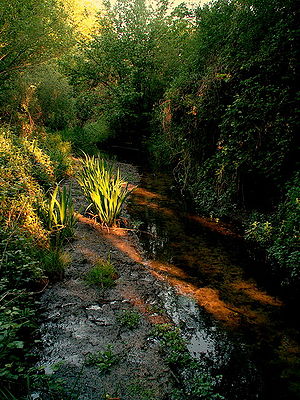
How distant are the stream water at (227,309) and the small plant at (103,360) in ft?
2.35

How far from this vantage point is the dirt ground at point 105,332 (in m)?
2.11

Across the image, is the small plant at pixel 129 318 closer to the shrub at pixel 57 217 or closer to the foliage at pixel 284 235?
the shrub at pixel 57 217

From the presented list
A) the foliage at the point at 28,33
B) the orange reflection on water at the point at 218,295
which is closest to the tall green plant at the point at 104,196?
the orange reflection on water at the point at 218,295

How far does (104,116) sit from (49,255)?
12.3m

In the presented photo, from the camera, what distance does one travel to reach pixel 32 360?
230 centimetres

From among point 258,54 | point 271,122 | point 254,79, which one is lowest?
point 271,122

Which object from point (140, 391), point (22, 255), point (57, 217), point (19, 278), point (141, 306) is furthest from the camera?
point (57, 217)

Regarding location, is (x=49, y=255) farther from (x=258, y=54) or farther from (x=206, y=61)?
(x=206, y=61)

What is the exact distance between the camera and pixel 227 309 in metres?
3.13

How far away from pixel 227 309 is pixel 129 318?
1.08m

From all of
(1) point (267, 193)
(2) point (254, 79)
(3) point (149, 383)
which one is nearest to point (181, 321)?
(3) point (149, 383)

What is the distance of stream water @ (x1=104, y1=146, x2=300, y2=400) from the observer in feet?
7.72

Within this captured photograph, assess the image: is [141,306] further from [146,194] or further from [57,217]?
[146,194]

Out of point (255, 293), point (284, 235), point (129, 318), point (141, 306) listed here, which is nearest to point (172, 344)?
point (129, 318)
